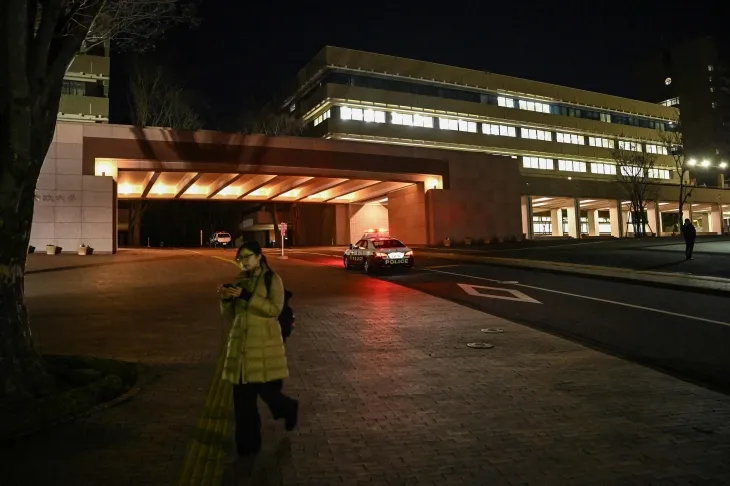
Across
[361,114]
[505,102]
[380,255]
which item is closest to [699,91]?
[505,102]

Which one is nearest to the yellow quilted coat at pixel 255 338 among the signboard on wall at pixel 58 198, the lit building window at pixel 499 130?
the signboard on wall at pixel 58 198

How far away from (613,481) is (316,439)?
2323mm

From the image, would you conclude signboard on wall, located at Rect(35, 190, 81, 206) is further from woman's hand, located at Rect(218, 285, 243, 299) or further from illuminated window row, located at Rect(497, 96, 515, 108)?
illuminated window row, located at Rect(497, 96, 515, 108)

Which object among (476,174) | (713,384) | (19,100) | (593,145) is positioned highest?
(593,145)

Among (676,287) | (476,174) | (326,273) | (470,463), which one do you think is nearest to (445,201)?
(476,174)

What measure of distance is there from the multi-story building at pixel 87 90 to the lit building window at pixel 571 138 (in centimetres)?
5235

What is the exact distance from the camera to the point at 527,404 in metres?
5.59

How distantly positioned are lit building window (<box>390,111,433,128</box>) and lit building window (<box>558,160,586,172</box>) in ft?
67.1

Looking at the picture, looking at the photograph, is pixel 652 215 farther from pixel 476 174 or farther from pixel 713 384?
pixel 713 384

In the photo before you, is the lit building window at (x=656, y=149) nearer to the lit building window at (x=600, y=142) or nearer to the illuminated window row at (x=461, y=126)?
the illuminated window row at (x=461, y=126)

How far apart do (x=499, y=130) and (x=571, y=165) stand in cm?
1255

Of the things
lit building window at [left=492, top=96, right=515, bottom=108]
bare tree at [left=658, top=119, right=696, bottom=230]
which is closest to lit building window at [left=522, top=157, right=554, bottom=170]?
lit building window at [left=492, top=96, right=515, bottom=108]

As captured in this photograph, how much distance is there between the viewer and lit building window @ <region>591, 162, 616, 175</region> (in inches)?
2867

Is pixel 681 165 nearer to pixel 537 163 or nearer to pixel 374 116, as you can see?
pixel 537 163
